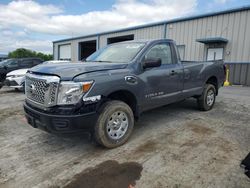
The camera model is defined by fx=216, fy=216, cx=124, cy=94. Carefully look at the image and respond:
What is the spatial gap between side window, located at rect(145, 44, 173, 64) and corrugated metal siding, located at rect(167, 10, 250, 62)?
377 inches

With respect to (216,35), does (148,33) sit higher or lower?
higher

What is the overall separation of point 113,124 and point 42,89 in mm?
1264

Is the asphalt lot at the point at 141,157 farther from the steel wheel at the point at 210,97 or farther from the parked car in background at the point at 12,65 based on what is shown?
the parked car in background at the point at 12,65

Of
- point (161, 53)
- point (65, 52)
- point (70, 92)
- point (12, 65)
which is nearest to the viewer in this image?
point (70, 92)

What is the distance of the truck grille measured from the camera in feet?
10.4

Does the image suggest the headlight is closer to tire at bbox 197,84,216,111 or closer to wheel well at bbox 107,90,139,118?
wheel well at bbox 107,90,139,118

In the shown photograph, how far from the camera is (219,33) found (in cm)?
1336

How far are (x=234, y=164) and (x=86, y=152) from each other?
226 centimetres

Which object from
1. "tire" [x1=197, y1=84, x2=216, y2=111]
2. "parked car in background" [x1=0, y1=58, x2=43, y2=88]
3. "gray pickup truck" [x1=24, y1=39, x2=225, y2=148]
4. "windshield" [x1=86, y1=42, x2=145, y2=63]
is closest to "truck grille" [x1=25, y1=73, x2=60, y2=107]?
"gray pickup truck" [x1=24, y1=39, x2=225, y2=148]

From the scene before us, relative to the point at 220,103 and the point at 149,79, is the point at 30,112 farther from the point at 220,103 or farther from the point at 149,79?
the point at 220,103

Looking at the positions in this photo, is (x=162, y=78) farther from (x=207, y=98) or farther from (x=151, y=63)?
(x=207, y=98)

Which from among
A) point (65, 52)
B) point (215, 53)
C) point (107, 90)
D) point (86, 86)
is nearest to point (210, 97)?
point (107, 90)

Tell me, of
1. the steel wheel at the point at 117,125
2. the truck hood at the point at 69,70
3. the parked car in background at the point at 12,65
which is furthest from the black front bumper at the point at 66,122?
the parked car in background at the point at 12,65

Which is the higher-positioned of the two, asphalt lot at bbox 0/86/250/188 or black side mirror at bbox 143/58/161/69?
black side mirror at bbox 143/58/161/69
